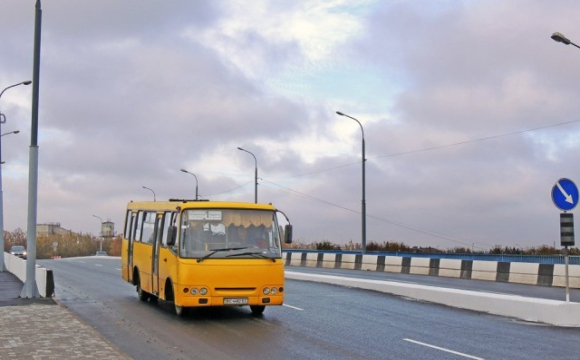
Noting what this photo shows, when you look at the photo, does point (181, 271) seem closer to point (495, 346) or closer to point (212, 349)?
point (212, 349)

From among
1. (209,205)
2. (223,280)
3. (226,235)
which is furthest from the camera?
(209,205)

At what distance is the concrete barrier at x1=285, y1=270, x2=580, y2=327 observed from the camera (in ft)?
46.7

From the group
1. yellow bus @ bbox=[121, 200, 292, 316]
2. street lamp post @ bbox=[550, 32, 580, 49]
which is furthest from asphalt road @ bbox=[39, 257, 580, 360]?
street lamp post @ bbox=[550, 32, 580, 49]

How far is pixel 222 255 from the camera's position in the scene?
14516 mm

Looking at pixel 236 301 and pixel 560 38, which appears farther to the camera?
pixel 560 38

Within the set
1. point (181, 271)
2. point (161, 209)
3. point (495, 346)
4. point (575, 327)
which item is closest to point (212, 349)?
point (181, 271)

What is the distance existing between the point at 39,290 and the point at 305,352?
11284mm

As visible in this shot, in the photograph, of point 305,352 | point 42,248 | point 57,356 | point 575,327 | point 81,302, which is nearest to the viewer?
point 57,356

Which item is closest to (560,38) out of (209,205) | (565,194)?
(565,194)

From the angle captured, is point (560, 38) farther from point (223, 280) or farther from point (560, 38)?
point (223, 280)

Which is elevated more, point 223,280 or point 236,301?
point 223,280

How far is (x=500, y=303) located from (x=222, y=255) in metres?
6.28

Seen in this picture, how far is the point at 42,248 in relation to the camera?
11688 cm

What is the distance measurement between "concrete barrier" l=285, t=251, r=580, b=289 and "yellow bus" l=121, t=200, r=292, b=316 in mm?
15123
